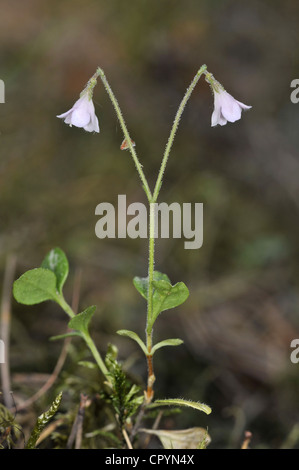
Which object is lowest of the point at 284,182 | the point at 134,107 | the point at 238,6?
the point at 284,182

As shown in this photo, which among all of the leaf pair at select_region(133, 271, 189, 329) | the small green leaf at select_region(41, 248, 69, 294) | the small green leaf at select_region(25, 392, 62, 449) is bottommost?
the small green leaf at select_region(25, 392, 62, 449)

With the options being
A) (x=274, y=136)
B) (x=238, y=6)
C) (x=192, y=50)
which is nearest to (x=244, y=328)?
(x=274, y=136)

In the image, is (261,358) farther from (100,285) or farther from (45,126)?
(45,126)

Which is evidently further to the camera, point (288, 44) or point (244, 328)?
point (288, 44)

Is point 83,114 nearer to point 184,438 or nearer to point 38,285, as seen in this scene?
point 38,285

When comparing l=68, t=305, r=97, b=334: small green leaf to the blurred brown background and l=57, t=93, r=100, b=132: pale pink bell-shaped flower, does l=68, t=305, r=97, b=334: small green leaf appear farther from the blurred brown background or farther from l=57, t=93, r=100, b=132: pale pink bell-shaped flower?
the blurred brown background

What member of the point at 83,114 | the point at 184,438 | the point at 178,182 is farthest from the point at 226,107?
the point at 178,182

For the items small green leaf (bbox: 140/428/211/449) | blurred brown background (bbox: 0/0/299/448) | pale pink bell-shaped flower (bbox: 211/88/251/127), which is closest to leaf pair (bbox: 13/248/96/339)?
small green leaf (bbox: 140/428/211/449)
